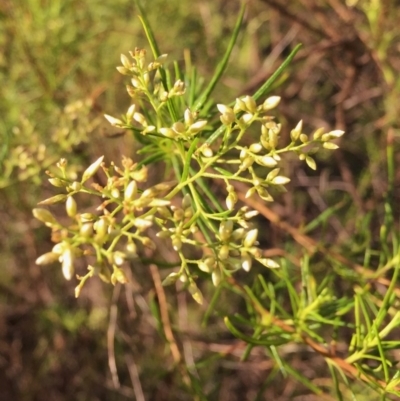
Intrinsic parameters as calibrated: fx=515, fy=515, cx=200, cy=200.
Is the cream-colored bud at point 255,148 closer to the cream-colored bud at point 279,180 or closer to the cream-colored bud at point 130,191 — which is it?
the cream-colored bud at point 279,180

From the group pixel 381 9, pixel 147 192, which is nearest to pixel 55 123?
pixel 381 9

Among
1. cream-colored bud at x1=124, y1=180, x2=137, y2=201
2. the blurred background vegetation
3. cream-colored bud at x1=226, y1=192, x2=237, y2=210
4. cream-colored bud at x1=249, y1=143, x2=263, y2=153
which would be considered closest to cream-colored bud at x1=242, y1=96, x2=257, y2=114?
cream-colored bud at x1=249, y1=143, x2=263, y2=153

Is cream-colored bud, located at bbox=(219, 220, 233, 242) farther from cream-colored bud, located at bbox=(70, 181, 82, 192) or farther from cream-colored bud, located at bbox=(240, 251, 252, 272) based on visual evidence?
cream-colored bud, located at bbox=(70, 181, 82, 192)

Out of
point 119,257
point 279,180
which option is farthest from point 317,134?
point 119,257

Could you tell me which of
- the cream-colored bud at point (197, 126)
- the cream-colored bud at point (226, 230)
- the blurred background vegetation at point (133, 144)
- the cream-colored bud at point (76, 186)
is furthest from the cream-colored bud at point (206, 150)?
the blurred background vegetation at point (133, 144)

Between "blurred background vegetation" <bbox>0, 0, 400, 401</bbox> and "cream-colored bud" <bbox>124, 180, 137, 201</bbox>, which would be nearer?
"cream-colored bud" <bbox>124, 180, 137, 201</bbox>

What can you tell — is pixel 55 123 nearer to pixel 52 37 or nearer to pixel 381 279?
pixel 52 37

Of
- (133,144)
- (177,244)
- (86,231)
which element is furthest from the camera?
(133,144)

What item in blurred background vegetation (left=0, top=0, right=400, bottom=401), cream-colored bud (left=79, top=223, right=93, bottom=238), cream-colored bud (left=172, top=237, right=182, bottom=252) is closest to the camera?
cream-colored bud (left=79, top=223, right=93, bottom=238)

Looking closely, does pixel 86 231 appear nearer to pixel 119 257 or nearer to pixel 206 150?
pixel 119 257
